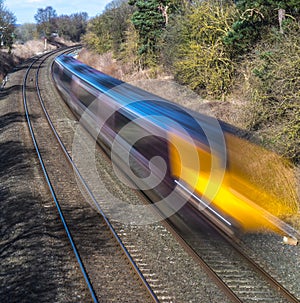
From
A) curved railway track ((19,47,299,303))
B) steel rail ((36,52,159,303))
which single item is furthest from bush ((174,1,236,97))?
curved railway track ((19,47,299,303))

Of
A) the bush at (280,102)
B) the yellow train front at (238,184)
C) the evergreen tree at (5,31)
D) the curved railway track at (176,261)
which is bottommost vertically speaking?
the curved railway track at (176,261)

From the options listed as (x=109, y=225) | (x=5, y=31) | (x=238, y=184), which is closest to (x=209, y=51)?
(x=238, y=184)

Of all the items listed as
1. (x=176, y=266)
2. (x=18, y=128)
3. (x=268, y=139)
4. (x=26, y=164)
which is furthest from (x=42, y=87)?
(x=176, y=266)

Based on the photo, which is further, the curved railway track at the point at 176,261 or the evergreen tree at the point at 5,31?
the evergreen tree at the point at 5,31

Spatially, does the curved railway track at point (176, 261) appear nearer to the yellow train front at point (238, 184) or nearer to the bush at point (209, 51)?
the yellow train front at point (238, 184)

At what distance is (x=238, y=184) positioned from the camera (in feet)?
28.9

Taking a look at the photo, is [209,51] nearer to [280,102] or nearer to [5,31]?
[280,102]

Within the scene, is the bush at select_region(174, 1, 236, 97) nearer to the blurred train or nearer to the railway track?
the blurred train

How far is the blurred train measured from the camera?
9039 mm

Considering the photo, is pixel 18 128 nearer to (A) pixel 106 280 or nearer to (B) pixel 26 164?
(B) pixel 26 164

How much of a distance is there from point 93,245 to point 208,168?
122 inches

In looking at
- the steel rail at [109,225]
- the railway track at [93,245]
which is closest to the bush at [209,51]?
the steel rail at [109,225]

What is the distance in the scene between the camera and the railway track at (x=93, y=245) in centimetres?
725

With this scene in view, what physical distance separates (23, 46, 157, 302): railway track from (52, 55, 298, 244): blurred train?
2.01m
